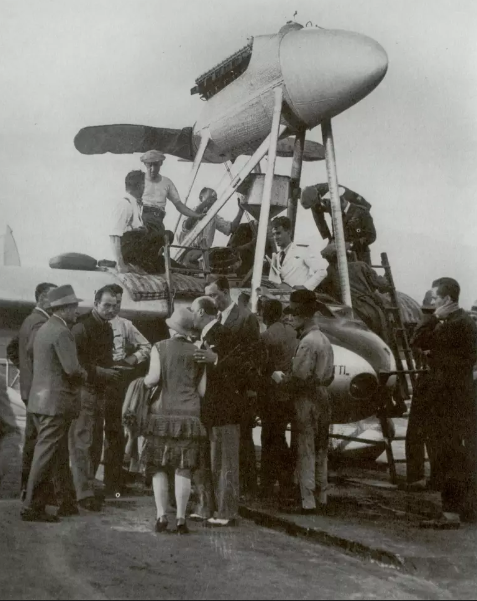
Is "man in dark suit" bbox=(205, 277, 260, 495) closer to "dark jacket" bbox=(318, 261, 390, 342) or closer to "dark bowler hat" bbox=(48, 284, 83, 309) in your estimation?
"dark bowler hat" bbox=(48, 284, 83, 309)

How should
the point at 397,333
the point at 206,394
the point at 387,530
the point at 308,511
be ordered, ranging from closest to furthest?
1. the point at 387,530
2. the point at 206,394
3. the point at 308,511
4. the point at 397,333

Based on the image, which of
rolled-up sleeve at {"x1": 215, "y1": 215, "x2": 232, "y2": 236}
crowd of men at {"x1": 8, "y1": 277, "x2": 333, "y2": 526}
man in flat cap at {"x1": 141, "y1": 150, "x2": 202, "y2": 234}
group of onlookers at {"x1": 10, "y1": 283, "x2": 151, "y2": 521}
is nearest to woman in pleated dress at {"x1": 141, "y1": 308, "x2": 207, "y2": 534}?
crowd of men at {"x1": 8, "y1": 277, "x2": 333, "y2": 526}

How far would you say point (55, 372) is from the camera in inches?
212

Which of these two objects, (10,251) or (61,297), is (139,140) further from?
(61,297)

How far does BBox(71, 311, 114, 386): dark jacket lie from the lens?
5.91 meters

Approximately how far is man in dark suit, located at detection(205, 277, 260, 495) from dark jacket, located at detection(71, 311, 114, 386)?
92cm

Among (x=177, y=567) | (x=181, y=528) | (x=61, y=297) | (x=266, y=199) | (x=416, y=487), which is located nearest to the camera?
(x=177, y=567)

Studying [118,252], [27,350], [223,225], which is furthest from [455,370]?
[223,225]

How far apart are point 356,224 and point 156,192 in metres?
2.32

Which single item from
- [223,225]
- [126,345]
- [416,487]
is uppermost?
[223,225]

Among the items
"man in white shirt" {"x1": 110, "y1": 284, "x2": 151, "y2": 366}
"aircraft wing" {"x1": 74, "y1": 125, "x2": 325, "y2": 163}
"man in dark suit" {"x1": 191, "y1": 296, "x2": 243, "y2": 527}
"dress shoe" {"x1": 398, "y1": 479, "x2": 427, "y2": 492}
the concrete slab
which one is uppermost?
"aircraft wing" {"x1": 74, "y1": 125, "x2": 325, "y2": 163}

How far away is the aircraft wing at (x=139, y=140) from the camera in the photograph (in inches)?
358

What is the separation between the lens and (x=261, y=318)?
22.3ft

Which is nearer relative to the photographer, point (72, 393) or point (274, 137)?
point (72, 393)
